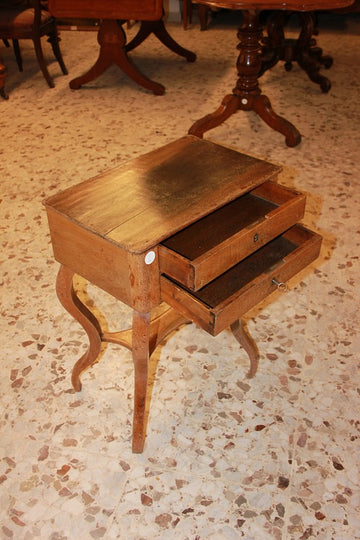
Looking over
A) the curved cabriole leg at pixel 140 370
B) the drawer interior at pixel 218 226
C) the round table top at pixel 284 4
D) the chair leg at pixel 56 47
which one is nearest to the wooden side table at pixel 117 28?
the chair leg at pixel 56 47

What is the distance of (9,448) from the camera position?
1.48 m

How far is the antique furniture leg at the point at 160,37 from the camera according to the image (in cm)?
401

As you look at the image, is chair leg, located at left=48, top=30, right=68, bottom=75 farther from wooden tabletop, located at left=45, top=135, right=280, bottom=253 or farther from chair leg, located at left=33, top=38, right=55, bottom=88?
wooden tabletop, located at left=45, top=135, right=280, bottom=253

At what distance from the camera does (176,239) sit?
1375 mm

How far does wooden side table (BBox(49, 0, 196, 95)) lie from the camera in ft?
10.4

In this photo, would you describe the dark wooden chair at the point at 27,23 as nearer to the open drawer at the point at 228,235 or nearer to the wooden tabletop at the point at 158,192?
the wooden tabletop at the point at 158,192

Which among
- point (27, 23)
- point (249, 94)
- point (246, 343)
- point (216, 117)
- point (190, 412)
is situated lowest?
point (190, 412)

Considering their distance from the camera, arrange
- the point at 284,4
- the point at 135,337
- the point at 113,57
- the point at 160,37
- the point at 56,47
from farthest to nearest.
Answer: the point at 160,37
the point at 56,47
the point at 113,57
the point at 284,4
the point at 135,337

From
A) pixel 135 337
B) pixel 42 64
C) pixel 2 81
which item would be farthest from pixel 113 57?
pixel 135 337

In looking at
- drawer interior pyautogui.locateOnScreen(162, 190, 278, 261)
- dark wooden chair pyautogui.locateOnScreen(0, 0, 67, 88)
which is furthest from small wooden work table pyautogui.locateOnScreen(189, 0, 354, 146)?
drawer interior pyautogui.locateOnScreen(162, 190, 278, 261)

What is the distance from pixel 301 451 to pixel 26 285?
1125 millimetres

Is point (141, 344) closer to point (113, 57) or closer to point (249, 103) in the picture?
point (249, 103)

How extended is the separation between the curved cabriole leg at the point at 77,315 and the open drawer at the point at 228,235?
0.85ft

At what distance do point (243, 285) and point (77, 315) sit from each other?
0.44m
